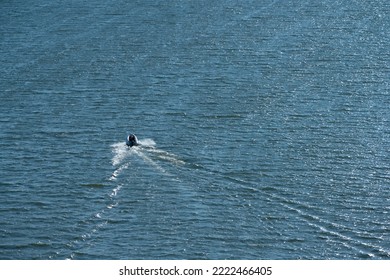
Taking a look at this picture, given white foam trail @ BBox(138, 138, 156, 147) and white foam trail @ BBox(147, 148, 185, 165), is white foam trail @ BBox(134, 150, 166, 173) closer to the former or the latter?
white foam trail @ BBox(147, 148, 185, 165)

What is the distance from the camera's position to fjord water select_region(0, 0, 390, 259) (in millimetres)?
84312

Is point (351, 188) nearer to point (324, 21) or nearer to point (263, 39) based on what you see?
point (263, 39)

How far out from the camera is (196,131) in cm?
Answer: 10531

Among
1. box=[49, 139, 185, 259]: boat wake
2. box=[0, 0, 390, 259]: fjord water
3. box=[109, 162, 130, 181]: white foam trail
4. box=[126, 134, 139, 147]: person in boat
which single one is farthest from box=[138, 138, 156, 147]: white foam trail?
box=[109, 162, 130, 181]: white foam trail

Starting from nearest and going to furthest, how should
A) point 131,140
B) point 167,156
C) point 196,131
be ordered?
point 167,156, point 131,140, point 196,131

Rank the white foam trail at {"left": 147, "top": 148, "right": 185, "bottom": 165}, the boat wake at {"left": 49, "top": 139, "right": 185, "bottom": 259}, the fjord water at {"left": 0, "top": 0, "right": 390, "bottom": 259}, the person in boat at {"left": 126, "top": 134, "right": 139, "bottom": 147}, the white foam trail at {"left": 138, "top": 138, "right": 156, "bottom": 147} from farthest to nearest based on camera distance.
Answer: the white foam trail at {"left": 138, "top": 138, "right": 156, "bottom": 147} → the person in boat at {"left": 126, "top": 134, "right": 139, "bottom": 147} → the white foam trail at {"left": 147, "top": 148, "right": 185, "bottom": 165} → the fjord water at {"left": 0, "top": 0, "right": 390, "bottom": 259} → the boat wake at {"left": 49, "top": 139, "right": 185, "bottom": 259}

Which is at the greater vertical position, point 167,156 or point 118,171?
point 167,156

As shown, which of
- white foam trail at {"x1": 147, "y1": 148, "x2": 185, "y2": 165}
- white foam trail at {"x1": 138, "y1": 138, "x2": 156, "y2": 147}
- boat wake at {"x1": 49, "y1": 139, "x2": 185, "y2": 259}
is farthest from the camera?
white foam trail at {"x1": 138, "y1": 138, "x2": 156, "y2": 147}

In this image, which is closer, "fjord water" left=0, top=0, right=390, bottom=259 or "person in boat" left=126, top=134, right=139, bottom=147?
"fjord water" left=0, top=0, right=390, bottom=259

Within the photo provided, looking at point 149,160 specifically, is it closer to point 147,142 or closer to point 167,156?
point 167,156

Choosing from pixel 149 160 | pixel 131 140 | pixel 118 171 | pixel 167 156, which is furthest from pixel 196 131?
pixel 118 171

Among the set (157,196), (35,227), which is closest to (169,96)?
(157,196)

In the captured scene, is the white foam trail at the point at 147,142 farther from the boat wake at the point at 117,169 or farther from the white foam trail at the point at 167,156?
the white foam trail at the point at 167,156

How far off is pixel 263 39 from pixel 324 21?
13294 millimetres
